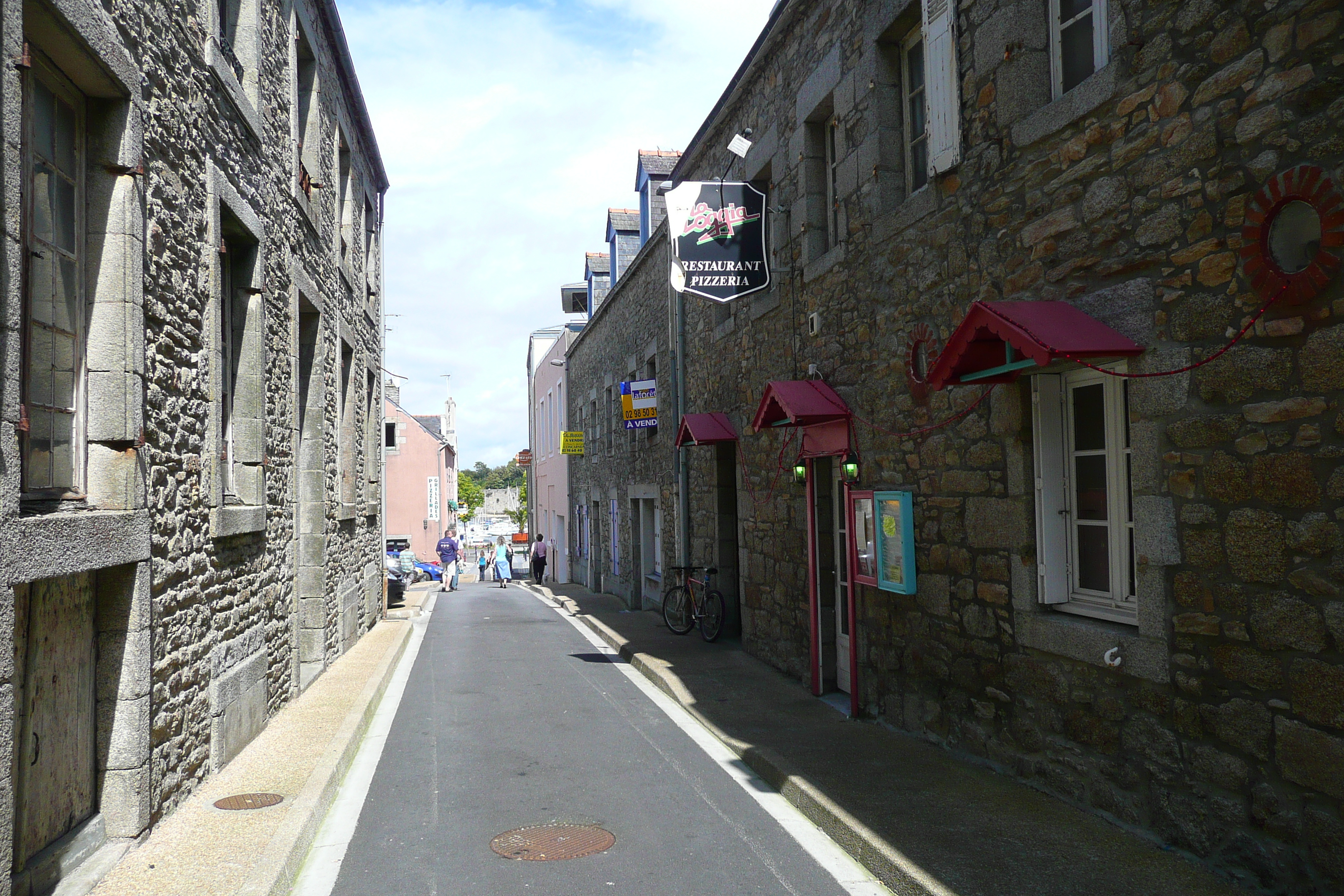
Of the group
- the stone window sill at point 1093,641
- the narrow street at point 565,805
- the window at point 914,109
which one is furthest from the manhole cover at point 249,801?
the window at point 914,109

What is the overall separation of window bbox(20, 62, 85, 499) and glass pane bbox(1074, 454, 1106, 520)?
5014 millimetres

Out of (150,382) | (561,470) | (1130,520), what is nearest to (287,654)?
(150,382)

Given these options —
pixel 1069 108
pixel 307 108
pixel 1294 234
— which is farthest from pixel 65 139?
pixel 307 108

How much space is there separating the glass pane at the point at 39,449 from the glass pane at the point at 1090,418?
504 centimetres

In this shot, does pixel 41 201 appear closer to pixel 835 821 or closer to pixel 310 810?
pixel 310 810

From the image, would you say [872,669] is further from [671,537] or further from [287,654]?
[671,537]

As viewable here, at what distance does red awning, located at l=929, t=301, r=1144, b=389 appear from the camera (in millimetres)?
4438

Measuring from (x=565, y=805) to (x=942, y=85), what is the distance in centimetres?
504

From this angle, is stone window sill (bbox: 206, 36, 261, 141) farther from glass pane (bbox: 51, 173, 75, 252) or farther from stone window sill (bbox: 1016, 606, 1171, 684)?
stone window sill (bbox: 1016, 606, 1171, 684)

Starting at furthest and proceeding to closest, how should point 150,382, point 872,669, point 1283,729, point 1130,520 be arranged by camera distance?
point 872,669, point 150,382, point 1130,520, point 1283,729

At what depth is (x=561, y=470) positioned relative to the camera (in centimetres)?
2897

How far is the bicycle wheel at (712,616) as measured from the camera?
12.0m

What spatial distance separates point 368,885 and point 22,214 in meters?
3.33

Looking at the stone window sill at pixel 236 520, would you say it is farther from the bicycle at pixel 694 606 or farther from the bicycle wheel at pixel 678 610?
the bicycle wheel at pixel 678 610
